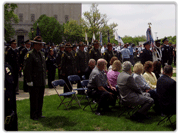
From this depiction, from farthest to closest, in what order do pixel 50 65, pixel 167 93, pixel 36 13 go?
1. pixel 36 13
2. pixel 50 65
3. pixel 167 93

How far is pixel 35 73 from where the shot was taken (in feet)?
19.5

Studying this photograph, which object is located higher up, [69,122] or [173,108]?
[173,108]

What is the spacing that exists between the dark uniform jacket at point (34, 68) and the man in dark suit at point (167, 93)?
10.4 feet

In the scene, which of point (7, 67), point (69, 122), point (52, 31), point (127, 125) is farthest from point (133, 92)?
point (52, 31)

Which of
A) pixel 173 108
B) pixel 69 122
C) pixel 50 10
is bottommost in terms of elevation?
pixel 69 122

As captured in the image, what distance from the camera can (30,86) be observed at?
5992mm

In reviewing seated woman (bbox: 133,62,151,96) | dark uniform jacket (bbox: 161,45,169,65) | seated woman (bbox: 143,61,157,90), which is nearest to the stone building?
dark uniform jacket (bbox: 161,45,169,65)

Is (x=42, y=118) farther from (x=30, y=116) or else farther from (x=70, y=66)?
(x=70, y=66)

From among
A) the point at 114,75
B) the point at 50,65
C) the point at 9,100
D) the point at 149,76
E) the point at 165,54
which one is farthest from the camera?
the point at 165,54

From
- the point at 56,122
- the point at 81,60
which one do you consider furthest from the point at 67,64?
the point at 56,122

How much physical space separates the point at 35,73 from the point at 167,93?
3.46 metres

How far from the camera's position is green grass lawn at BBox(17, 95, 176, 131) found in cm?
530

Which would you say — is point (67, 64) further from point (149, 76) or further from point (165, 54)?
point (165, 54)

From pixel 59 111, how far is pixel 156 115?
2950 millimetres
